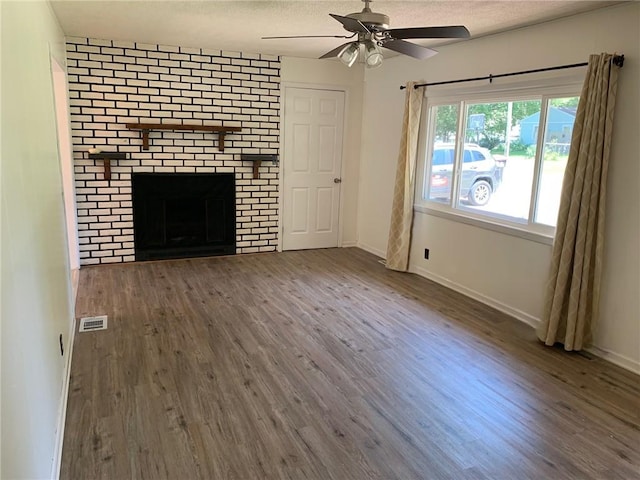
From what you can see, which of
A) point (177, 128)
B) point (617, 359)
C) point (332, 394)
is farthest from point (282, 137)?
point (617, 359)

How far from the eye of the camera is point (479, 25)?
380 centimetres

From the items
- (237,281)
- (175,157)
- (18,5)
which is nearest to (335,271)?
(237,281)

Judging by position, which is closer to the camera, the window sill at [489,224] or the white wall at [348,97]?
the window sill at [489,224]

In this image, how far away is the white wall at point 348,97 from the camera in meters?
5.75

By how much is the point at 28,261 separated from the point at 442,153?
→ 398 centimetres

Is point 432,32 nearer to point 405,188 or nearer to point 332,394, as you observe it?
point 332,394

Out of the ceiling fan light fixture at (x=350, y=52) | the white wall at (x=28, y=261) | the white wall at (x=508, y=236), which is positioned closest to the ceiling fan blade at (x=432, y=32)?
the ceiling fan light fixture at (x=350, y=52)

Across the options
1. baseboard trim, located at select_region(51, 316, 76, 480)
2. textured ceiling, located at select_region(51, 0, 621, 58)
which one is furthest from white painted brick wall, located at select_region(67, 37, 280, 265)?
baseboard trim, located at select_region(51, 316, 76, 480)

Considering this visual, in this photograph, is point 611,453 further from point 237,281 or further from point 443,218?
point 237,281

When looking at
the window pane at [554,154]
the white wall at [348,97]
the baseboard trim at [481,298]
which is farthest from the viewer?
the white wall at [348,97]

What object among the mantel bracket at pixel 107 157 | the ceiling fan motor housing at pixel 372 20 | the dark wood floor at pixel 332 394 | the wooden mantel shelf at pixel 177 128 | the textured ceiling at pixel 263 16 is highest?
the textured ceiling at pixel 263 16

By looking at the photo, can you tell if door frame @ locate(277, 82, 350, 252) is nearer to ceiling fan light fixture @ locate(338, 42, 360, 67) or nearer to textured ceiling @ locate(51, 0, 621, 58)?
textured ceiling @ locate(51, 0, 621, 58)

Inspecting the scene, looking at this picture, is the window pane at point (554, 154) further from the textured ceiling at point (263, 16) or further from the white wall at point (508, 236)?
the textured ceiling at point (263, 16)

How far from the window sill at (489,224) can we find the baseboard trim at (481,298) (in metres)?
0.62
